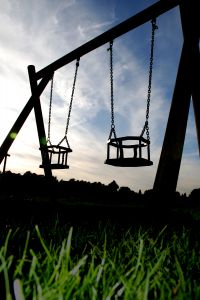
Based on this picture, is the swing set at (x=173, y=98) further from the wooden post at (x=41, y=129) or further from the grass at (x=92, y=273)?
the grass at (x=92, y=273)

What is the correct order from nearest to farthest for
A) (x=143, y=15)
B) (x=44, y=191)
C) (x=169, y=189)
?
(x=169, y=189)
(x=143, y=15)
(x=44, y=191)

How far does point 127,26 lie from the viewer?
17.0ft

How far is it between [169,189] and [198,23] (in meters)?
2.13

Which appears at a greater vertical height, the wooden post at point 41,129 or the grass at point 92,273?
the wooden post at point 41,129

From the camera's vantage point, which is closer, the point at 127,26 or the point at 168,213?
the point at 168,213

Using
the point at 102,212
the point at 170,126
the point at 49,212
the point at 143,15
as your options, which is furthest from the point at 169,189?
the point at 143,15

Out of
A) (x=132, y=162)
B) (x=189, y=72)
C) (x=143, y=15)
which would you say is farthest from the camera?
(x=143, y=15)

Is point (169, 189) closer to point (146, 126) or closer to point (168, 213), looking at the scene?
point (168, 213)

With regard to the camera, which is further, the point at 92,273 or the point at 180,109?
the point at 180,109

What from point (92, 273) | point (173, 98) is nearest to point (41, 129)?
point (173, 98)

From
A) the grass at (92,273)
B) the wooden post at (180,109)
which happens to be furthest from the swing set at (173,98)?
the grass at (92,273)

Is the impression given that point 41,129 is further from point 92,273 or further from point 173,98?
point 92,273

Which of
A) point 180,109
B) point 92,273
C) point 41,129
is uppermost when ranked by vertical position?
point 41,129

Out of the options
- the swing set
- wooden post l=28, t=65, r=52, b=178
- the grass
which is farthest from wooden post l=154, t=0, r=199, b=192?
wooden post l=28, t=65, r=52, b=178
